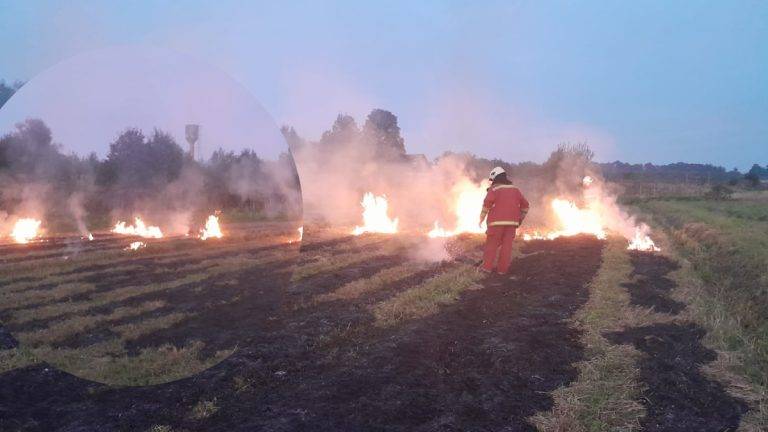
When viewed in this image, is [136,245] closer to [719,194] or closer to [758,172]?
[719,194]

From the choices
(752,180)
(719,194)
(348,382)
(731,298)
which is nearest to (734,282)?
(731,298)

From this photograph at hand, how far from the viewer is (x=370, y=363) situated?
19.7ft

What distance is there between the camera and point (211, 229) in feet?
9.01

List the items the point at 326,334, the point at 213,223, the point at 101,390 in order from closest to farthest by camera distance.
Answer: the point at 213,223
the point at 101,390
the point at 326,334

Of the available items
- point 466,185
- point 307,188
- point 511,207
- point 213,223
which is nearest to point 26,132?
point 213,223

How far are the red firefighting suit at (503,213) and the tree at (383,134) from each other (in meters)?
23.6

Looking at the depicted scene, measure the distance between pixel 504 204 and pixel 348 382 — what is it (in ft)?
23.0

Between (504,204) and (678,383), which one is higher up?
(504,204)

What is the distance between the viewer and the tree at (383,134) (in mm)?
36844

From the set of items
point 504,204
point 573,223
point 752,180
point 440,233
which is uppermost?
point 752,180

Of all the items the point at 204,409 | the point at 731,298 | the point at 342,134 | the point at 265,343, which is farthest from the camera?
the point at 342,134

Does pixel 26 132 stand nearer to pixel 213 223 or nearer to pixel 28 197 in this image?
pixel 28 197

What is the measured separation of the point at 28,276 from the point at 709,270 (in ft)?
46.4

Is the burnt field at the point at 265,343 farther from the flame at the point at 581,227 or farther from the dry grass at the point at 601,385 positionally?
the flame at the point at 581,227
